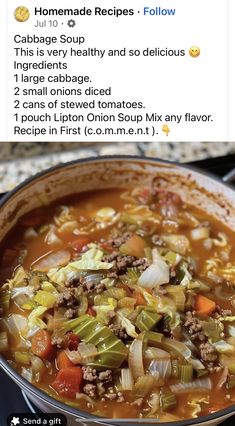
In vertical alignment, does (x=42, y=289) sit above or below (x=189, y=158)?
below

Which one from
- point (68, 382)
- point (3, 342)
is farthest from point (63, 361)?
point (3, 342)

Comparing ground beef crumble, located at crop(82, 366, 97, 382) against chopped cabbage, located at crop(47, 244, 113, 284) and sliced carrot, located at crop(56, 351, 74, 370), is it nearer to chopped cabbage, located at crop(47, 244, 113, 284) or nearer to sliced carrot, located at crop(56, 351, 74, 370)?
sliced carrot, located at crop(56, 351, 74, 370)

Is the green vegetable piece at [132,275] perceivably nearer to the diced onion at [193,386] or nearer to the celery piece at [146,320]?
the celery piece at [146,320]
